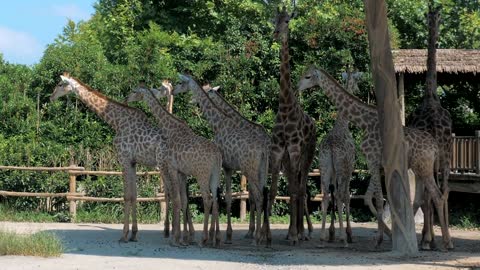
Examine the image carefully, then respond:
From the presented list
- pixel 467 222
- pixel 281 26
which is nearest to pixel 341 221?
pixel 281 26

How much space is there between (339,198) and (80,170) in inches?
257

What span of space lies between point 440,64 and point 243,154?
7722 mm

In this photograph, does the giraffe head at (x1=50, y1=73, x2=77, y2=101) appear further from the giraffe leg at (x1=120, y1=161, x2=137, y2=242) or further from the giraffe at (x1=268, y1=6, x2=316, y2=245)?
the giraffe at (x1=268, y1=6, x2=316, y2=245)

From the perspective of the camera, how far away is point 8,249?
435 inches

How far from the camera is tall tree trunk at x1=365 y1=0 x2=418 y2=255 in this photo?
38.3 feet

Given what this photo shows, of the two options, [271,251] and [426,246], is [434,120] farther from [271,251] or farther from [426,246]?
[271,251]

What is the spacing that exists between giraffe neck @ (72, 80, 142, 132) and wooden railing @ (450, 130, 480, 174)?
753cm

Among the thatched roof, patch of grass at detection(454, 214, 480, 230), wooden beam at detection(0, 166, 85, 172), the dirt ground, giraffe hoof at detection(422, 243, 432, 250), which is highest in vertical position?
the thatched roof

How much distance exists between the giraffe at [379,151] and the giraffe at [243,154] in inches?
62.9

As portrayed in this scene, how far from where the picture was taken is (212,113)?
14242mm

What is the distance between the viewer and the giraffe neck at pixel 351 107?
13148mm

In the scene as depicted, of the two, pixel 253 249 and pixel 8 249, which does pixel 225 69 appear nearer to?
pixel 253 249

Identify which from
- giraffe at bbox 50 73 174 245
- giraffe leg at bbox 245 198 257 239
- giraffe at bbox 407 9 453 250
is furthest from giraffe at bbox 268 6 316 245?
giraffe at bbox 407 9 453 250

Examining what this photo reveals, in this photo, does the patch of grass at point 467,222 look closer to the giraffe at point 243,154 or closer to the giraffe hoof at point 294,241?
the giraffe hoof at point 294,241
